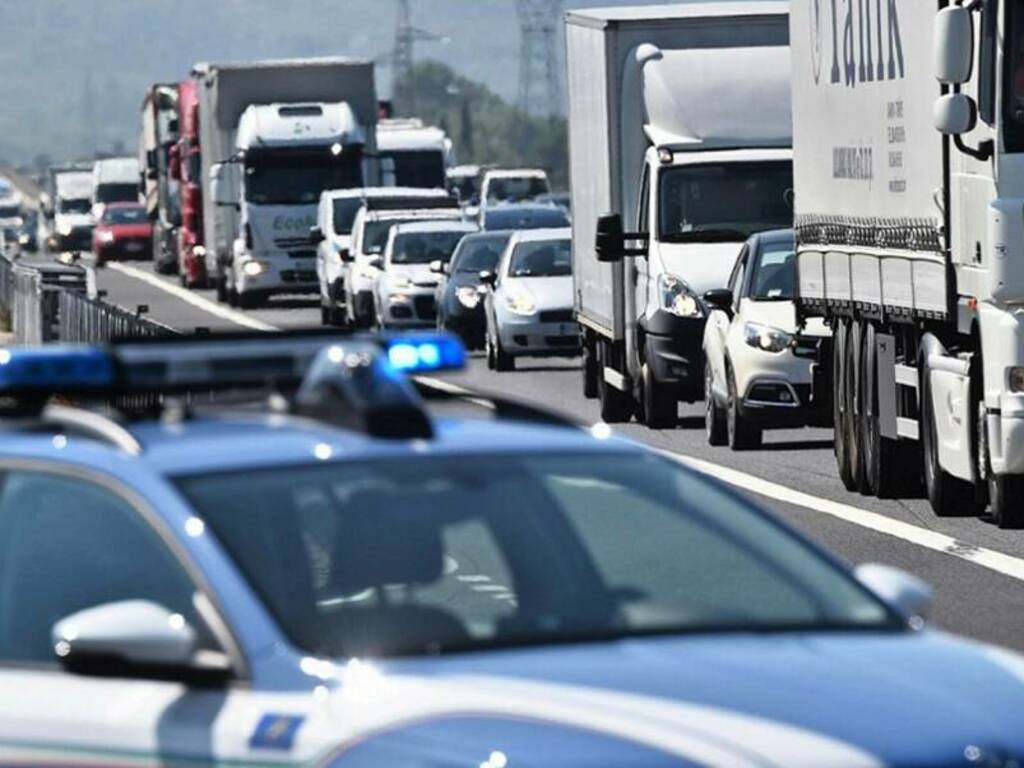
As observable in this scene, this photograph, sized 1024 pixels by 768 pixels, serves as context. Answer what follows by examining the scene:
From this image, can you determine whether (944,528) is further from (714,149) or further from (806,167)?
(714,149)

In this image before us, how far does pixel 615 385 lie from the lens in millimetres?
28781

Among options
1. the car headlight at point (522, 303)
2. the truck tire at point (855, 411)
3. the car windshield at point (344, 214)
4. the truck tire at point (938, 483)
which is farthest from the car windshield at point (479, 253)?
the truck tire at point (938, 483)

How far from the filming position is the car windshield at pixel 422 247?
46.5 metres

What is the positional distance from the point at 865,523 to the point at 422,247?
1102 inches

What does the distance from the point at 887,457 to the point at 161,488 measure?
563 inches

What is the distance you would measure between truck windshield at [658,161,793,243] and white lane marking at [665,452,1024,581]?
3637 millimetres

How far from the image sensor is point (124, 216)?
97438 mm

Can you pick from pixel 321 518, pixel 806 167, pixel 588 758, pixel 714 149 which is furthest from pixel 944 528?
pixel 588 758

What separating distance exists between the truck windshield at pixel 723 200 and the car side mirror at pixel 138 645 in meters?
21.1

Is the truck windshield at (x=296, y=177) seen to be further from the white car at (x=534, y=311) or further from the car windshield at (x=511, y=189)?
the car windshield at (x=511, y=189)

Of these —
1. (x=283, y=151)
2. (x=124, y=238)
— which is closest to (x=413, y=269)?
(x=283, y=151)

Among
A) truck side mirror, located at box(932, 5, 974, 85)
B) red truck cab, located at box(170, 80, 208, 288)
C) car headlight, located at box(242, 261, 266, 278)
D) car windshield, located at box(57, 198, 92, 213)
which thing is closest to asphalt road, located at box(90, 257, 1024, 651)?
truck side mirror, located at box(932, 5, 974, 85)

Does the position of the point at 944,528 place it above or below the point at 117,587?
below

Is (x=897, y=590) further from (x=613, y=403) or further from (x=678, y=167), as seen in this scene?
(x=613, y=403)
